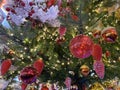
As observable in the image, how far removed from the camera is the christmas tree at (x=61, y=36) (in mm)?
1179

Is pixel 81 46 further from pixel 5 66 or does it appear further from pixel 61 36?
pixel 5 66

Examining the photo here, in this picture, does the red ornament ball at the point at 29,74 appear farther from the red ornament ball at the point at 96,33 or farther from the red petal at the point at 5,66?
the red ornament ball at the point at 96,33

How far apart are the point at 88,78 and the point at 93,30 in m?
0.36

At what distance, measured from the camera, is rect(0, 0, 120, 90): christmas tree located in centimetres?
118

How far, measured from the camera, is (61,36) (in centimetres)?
128

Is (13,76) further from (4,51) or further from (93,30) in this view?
(93,30)

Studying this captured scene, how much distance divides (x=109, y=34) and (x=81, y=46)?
144mm

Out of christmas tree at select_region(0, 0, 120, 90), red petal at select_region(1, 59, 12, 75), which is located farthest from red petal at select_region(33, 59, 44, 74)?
red petal at select_region(1, 59, 12, 75)

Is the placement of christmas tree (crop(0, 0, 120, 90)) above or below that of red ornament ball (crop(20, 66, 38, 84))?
above

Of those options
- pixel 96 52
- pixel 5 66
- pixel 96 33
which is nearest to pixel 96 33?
pixel 96 33

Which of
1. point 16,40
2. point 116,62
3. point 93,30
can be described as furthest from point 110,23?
point 16,40

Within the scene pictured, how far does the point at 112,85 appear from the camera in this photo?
1.66 m

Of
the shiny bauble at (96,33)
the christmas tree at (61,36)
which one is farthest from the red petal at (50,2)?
the shiny bauble at (96,33)

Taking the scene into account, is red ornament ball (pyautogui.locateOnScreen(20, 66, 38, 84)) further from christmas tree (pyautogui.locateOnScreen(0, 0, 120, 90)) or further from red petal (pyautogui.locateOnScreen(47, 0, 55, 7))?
red petal (pyautogui.locateOnScreen(47, 0, 55, 7))
